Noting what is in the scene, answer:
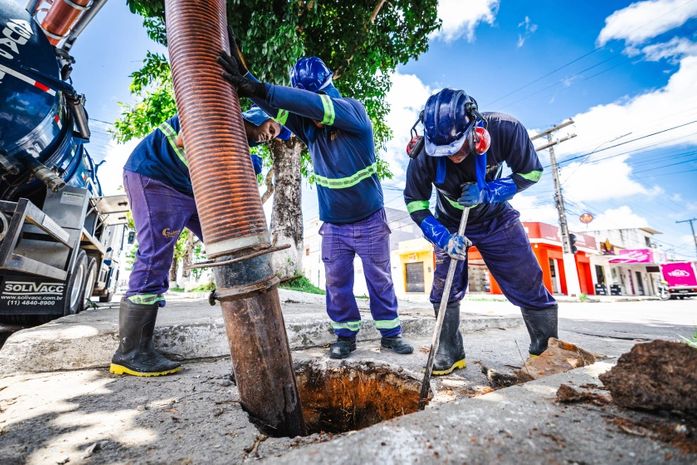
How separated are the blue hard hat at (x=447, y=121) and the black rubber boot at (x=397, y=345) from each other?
155 cm

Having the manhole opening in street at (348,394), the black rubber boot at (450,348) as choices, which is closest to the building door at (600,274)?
the black rubber boot at (450,348)

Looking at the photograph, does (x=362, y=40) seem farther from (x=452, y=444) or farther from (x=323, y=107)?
(x=452, y=444)

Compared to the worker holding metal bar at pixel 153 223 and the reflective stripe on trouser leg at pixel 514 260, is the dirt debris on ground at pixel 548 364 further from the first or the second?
the worker holding metal bar at pixel 153 223

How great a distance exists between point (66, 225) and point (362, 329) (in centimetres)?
345

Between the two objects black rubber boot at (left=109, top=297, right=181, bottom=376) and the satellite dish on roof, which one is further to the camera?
the satellite dish on roof

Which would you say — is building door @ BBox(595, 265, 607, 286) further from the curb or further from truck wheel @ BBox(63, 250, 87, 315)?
truck wheel @ BBox(63, 250, 87, 315)

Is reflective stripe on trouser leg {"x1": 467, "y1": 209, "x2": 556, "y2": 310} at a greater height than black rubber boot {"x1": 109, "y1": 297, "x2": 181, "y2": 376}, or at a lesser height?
greater

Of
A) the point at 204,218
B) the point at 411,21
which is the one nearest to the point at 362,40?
the point at 411,21

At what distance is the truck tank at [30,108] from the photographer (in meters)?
3.04

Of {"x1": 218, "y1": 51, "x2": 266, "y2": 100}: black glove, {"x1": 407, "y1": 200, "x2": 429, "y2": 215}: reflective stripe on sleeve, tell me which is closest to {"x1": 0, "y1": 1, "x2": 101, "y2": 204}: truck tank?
{"x1": 218, "y1": 51, "x2": 266, "y2": 100}: black glove

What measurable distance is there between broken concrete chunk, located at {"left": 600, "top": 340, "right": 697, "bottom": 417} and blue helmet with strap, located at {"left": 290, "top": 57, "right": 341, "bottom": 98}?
2.55m

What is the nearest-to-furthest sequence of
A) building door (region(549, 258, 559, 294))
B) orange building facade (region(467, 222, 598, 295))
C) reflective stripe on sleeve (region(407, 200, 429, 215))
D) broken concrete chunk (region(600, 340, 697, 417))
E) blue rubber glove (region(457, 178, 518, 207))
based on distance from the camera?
broken concrete chunk (region(600, 340, 697, 417))
blue rubber glove (region(457, 178, 518, 207))
reflective stripe on sleeve (region(407, 200, 429, 215))
orange building facade (region(467, 222, 598, 295))
building door (region(549, 258, 559, 294))

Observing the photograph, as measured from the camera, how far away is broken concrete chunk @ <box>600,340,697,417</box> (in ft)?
3.14

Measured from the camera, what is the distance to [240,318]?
142cm
